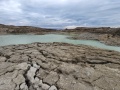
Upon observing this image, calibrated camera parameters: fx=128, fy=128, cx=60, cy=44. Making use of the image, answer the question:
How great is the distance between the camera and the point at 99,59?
576 centimetres

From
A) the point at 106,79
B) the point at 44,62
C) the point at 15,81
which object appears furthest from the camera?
the point at 44,62

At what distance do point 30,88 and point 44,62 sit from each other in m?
1.80

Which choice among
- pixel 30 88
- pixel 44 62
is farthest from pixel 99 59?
pixel 30 88

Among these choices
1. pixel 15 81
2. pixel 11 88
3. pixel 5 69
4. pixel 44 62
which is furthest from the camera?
pixel 44 62

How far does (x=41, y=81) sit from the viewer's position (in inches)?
155

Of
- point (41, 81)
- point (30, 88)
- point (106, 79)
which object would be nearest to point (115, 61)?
point (106, 79)

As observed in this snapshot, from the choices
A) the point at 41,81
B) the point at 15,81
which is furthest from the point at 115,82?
the point at 15,81

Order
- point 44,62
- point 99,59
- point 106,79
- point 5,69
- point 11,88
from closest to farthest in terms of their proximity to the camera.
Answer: point 11,88, point 106,79, point 5,69, point 44,62, point 99,59

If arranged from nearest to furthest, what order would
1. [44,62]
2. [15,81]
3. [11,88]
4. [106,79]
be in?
1. [11,88]
2. [15,81]
3. [106,79]
4. [44,62]

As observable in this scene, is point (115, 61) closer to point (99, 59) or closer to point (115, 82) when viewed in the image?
point (99, 59)

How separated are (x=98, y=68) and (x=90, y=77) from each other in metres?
0.82

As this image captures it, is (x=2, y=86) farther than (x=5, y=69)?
No

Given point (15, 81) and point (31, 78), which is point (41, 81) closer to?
point (31, 78)

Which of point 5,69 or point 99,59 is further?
point 99,59
